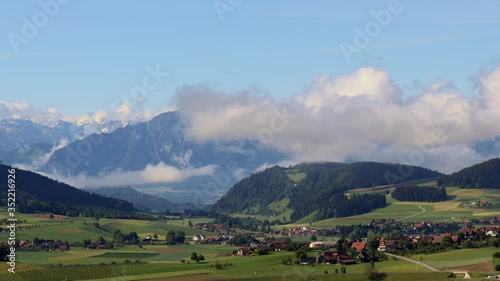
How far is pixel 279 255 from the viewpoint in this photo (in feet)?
426

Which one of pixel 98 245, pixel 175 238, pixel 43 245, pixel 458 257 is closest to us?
pixel 458 257

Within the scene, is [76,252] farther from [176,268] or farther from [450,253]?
[450,253]

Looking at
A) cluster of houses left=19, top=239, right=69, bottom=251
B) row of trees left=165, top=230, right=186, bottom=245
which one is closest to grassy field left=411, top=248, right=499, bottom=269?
row of trees left=165, top=230, right=186, bottom=245

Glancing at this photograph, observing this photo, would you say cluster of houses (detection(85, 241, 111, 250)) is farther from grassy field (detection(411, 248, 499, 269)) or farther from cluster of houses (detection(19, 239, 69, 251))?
grassy field (detection(411, 248, 499, 269))

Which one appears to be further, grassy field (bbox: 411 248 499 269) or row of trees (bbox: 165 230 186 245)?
row of trees (bbox: 165 230 186 245)

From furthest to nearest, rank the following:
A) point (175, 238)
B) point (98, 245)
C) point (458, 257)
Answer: point (175, 238) < point (98, 245) < point (458, 257)

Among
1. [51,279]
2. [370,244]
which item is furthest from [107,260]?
[370,244]

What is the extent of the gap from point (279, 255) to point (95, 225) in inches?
3128

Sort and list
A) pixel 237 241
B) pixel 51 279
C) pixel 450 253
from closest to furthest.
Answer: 1. pixel 51 279
2. pixel 450 253
3. pixel 237 241

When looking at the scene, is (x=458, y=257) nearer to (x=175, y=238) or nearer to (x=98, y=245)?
(x=98, y=245)

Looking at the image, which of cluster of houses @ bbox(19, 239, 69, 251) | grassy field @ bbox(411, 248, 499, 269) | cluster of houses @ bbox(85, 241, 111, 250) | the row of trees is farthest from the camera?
the row of trees

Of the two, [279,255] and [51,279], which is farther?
[279,255]

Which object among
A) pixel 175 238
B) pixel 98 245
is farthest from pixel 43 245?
pixel 175 238

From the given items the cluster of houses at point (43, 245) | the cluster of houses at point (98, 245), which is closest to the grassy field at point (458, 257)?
the cluster of houses at point (98, 245)
